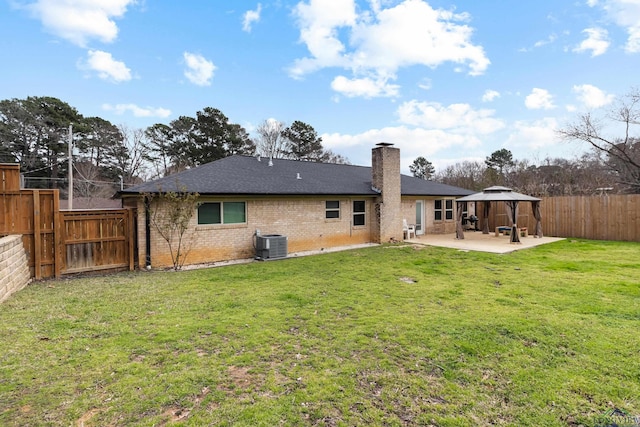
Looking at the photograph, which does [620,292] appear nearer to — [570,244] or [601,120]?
[570,244]

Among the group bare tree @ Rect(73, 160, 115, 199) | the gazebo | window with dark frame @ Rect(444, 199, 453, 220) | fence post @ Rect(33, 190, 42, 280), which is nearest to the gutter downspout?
fence post @ Rect(33, 190, 42, 280)

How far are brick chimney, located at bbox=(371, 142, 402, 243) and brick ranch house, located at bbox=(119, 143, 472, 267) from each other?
0.15ft

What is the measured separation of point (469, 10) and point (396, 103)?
719 centimetres

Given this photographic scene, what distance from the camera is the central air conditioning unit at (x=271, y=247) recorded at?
11.1m

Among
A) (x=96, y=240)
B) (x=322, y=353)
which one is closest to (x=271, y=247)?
(x=96, y=240)

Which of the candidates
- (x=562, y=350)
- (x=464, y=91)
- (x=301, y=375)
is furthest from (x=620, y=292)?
(x=464, y=91)

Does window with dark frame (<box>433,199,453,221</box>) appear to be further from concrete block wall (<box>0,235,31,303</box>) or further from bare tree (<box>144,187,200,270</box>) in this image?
concrete block wall (<box>0,235,31,303</box>)

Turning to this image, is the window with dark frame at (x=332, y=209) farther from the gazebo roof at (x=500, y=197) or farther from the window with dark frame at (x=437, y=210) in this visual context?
the window with dark frame at (x=437, y=210)

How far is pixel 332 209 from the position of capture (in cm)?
1391

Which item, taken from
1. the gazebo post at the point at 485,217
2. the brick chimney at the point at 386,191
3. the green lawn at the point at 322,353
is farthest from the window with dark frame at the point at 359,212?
the gazebo post at the point at 485,217

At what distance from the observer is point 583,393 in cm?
306

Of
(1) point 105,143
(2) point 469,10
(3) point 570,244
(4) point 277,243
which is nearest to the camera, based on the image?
(4) point 277,243

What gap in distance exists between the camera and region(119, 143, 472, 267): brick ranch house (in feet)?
34.0

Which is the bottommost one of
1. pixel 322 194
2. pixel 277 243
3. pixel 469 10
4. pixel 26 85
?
pixel 277 243
